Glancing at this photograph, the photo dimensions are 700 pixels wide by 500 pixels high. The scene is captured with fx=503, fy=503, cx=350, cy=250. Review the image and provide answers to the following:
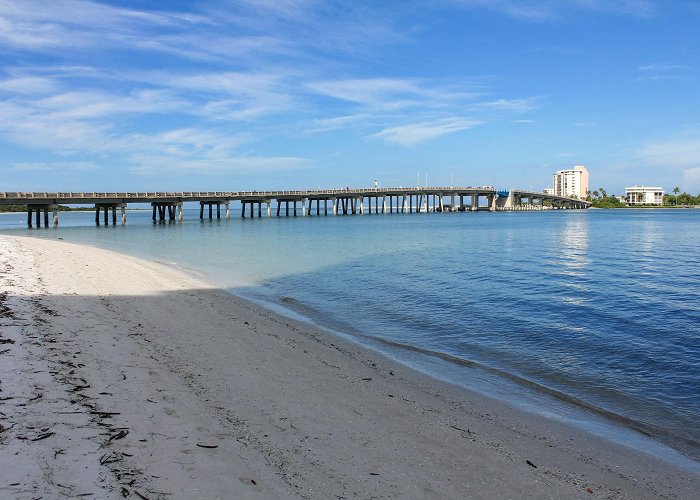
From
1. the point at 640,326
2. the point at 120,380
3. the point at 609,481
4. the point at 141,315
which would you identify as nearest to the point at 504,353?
the point at 640,326

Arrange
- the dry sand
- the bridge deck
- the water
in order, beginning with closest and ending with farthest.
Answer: the dry sand
the water
the bridge deck

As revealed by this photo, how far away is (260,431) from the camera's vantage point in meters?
5.66

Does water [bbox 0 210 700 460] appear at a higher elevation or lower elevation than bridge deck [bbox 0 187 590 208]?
lower

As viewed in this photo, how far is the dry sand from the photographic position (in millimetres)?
4520

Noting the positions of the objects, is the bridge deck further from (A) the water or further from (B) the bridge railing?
(A) the water

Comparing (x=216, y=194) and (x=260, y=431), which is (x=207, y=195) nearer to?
(x=216, y=194)

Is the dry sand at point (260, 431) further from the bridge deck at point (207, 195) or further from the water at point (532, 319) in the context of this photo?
the bridge deck at point (207, 195)

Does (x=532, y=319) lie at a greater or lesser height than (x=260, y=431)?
lesser

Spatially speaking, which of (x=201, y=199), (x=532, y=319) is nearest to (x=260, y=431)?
(x=532, y=319)

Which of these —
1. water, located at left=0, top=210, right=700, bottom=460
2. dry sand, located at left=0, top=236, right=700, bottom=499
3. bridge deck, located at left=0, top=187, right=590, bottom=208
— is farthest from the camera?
bridge deck, located at left=0, top=187, right=590, bottom=208

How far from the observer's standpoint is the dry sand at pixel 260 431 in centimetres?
452

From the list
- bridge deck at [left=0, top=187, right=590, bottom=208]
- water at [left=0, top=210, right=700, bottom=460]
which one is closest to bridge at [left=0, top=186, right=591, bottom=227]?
bridge deck at [left=0, top=187, right=590, bottom=208]

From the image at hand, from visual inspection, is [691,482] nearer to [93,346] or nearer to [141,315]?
[93,346]

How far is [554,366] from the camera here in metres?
10.0
